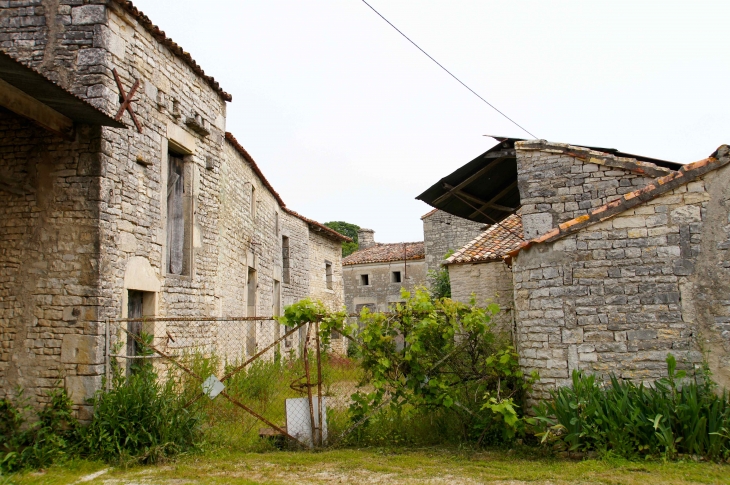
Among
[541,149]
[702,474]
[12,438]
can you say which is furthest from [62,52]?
[702,474]

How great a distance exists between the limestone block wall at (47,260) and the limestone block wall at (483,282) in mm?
7438

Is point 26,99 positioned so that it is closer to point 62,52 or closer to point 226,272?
point 62,52

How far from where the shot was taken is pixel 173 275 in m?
7.93

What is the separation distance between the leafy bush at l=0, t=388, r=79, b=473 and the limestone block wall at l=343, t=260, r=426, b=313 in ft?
61.4

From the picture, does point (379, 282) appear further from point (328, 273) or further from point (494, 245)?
point (494, 245)

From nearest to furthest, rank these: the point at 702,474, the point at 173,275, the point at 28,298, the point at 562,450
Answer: the point at 702,474 → the point at 562,450 → the point at 28,298 → the point at 173,275

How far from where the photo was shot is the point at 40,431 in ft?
19.4

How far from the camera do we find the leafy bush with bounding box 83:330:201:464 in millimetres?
5957

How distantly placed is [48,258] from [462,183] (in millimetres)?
6321

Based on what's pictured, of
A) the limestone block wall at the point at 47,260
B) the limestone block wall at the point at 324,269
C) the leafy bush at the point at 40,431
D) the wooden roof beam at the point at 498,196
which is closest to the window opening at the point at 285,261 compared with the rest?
the limestone block wall at the point at 324,269

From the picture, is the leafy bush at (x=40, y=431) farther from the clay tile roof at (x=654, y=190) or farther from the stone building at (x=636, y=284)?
the clay tile roof at (x=654, y=190)

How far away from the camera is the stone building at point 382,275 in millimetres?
24797

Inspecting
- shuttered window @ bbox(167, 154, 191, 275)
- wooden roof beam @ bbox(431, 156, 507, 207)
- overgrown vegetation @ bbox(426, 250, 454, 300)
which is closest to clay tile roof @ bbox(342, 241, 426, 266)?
overgrown vegetation @ bbox(426, 250, 454, 300)

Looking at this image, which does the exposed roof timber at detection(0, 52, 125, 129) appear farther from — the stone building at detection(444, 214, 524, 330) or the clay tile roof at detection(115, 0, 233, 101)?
the stone building at detection(444, 214, 524, 330)
